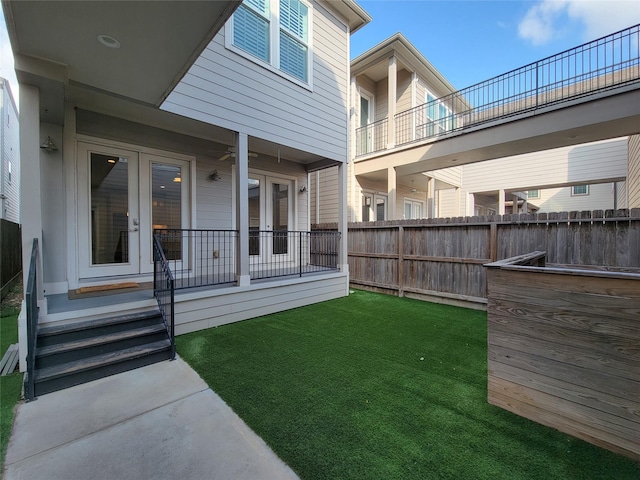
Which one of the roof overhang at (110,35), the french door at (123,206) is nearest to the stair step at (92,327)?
the french door at (123,206)

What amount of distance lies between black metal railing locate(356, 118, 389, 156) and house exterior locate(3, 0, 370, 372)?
10.2ft

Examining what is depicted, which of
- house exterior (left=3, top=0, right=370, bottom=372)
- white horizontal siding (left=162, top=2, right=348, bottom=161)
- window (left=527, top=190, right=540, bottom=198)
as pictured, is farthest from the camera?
window (left=527, top=190, right=540, bottom=198)

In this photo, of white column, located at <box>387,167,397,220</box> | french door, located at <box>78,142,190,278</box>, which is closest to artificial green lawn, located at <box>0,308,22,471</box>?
french door, located at <box>78,142,190,278</box>

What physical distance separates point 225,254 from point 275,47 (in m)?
3.93

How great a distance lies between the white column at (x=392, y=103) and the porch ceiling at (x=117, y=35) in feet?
21.6

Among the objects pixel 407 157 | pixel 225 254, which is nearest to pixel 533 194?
pixel 407 157

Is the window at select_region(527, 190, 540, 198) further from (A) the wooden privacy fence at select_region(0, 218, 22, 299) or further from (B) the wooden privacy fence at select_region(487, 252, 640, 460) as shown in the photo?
(A) the wooden privacy fence at select_region(0, 218, 22, 299)

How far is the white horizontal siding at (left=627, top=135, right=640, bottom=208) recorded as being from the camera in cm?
737

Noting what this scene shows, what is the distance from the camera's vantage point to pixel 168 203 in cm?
509

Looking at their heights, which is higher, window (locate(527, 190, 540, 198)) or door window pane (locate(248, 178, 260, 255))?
window (locate(527, 190, 540, 198))

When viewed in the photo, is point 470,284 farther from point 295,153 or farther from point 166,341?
point 166,341

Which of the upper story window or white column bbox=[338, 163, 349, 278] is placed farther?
the upper story window

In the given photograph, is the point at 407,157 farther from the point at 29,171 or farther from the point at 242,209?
the point at 29,171

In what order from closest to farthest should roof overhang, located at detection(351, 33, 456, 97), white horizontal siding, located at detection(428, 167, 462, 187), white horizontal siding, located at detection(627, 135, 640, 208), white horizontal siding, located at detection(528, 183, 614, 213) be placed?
white horizontal siding, located at detection(627, 135, 640, 208) < roof overhang, located at detection(351, 33, 456, 97) < white horizontal siding, located at detection(428, 167, 462, 187) < white horizontal siding, located at detection(528, 183, 614, 213)
